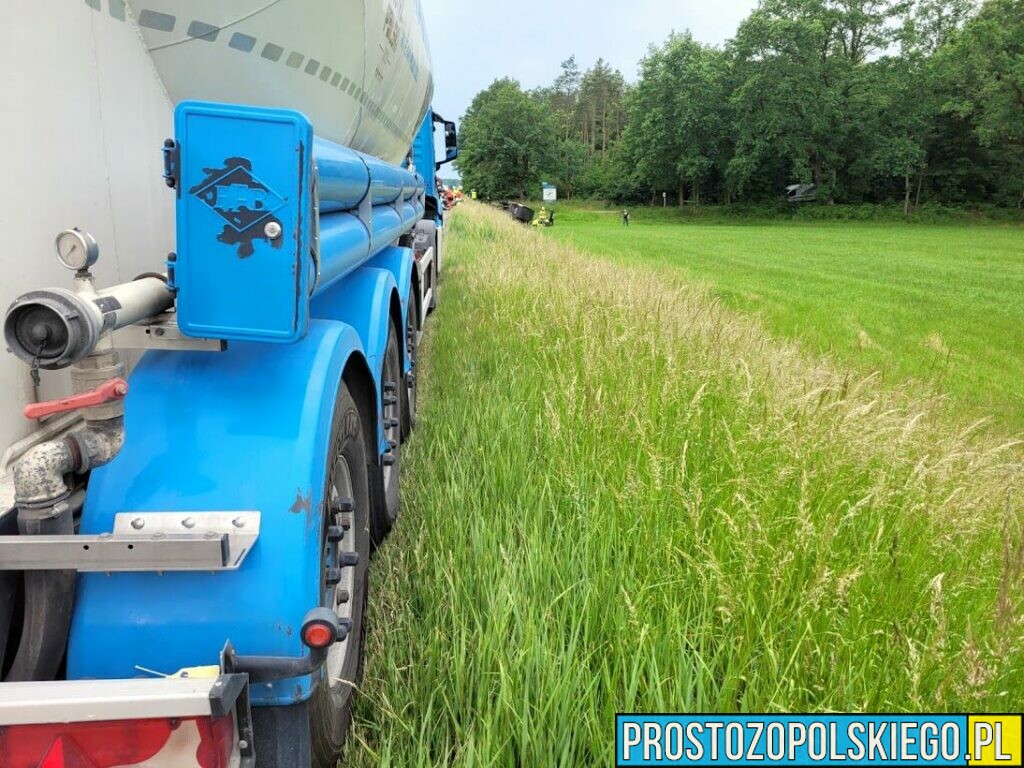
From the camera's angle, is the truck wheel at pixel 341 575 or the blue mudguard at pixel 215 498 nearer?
the blue mudguard at pixel 215 498

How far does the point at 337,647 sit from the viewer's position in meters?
2.06

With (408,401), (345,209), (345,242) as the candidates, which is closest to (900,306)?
(408,401)

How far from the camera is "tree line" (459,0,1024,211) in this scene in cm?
4750

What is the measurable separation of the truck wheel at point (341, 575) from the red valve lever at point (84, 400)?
563 mm

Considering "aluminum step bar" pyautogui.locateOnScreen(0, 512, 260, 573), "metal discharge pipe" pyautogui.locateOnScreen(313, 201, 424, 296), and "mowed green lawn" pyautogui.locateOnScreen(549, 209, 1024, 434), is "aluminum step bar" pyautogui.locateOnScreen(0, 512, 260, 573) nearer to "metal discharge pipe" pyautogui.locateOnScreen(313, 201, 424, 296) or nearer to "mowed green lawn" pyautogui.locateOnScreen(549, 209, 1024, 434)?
"metal discharge pipe" pyautogui.locateOnScreen(313, 201, 424, 296)

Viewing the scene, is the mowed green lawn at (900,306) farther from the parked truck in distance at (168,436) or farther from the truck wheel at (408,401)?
the parked truck in distance at (168,436)

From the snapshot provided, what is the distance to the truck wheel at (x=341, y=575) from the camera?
176cm

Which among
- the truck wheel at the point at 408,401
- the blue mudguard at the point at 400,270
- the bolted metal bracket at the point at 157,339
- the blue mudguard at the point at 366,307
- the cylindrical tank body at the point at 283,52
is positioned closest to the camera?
the bolted metal bracket at the point at 157,339

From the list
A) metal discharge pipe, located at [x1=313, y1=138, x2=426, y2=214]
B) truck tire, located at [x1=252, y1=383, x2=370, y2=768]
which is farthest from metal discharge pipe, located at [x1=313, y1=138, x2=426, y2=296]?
truck tire, located at [x1=252, y1=383, x2=370, y2=768]

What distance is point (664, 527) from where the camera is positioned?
2609 mm

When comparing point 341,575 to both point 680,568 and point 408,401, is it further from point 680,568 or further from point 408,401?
point 408,401

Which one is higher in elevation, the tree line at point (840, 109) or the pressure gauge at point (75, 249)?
the tree line at point (840, 109)

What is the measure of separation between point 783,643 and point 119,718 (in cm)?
175

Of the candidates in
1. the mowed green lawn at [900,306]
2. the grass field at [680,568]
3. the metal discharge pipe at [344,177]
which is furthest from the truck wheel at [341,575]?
the mowed green lawn at [900,306]
